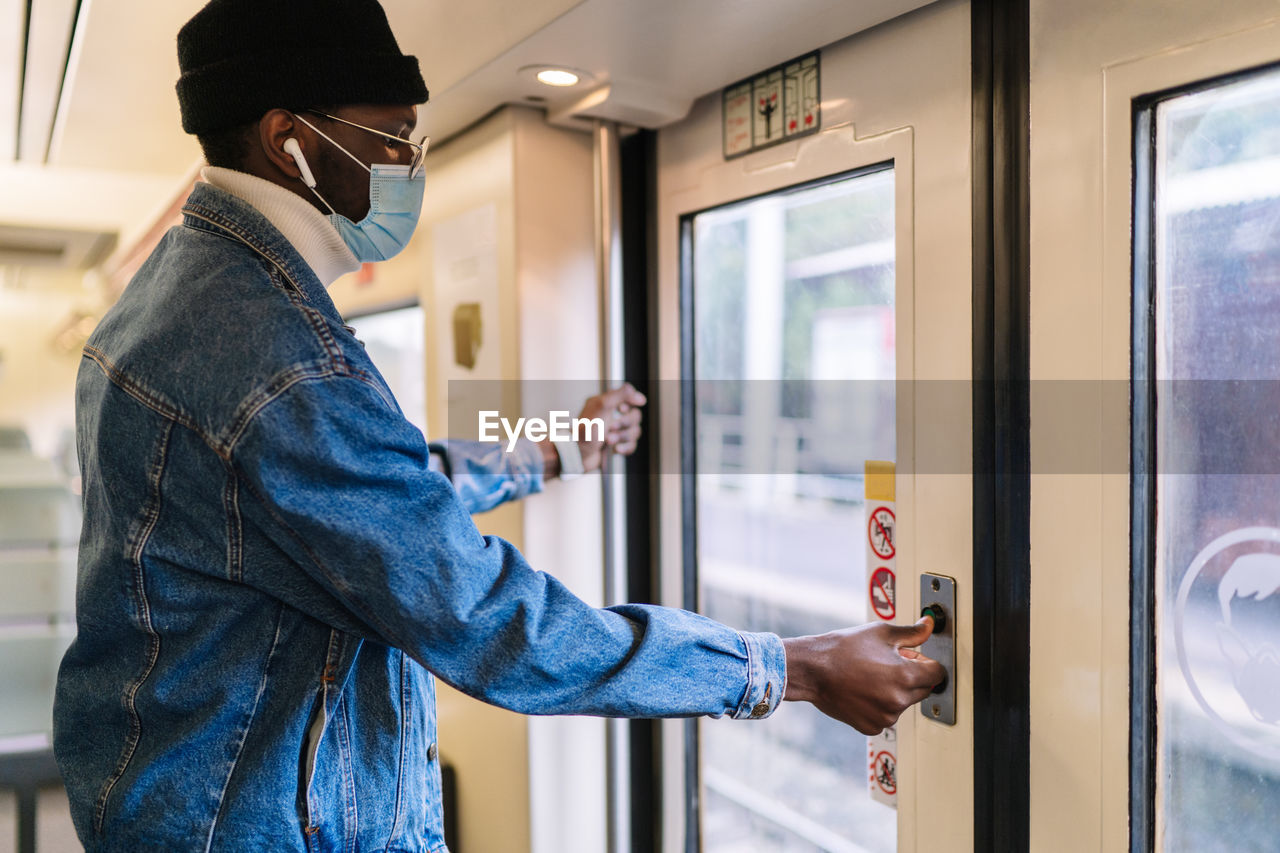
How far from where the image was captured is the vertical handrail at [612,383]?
1.79m

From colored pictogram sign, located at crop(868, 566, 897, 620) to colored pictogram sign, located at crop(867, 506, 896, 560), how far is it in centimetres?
3

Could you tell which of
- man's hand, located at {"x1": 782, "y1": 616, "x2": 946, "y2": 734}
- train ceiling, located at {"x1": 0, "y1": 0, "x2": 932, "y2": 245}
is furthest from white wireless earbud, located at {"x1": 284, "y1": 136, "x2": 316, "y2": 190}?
man's hand, located at {"x1": 782, "y1": 616, "x2": 946, "y2": 734}

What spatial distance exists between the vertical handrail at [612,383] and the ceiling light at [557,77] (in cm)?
19

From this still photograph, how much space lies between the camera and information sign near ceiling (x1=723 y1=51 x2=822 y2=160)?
4.81 feet

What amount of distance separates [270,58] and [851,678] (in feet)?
3.18

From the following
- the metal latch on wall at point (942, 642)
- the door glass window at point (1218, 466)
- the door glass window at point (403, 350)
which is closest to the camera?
the door glass window at point (1218, 466)

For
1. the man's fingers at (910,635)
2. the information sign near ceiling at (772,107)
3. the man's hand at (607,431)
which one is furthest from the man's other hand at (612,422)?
the man's fingers at (910,635)

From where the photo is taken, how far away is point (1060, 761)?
44.8 inches

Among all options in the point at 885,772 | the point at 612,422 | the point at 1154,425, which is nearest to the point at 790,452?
the point at 612,422

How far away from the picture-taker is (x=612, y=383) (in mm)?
1836

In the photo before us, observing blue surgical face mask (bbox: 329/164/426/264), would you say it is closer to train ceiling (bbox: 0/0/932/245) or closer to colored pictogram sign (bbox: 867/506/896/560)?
train ceiling (bbox: 0/0/932/245)

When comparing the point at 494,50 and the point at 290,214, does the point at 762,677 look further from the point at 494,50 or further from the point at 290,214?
the point at 494,50

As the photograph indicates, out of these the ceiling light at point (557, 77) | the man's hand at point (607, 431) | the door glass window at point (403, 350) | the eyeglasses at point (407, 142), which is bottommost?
the man's hand at point (607, 431)

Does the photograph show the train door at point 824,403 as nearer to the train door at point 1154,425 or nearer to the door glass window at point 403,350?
the train door at point 1154,425
